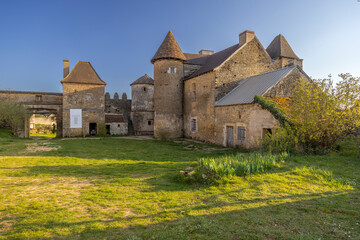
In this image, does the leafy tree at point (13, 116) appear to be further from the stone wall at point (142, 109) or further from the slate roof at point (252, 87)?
the slate roof at point (252, 87)

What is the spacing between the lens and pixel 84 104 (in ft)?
81.4

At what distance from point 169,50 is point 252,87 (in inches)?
357

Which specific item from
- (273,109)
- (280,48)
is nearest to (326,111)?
(273,109)

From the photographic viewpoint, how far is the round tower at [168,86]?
21188mm

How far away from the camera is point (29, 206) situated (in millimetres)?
4879

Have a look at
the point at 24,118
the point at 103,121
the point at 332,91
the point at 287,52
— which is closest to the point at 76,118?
the point at 103,121

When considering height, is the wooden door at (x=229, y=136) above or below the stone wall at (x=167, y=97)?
below

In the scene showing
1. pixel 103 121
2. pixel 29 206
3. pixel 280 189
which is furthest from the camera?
pixel 103 121

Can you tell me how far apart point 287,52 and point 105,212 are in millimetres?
27135

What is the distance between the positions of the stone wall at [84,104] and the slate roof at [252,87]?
46.9 feet

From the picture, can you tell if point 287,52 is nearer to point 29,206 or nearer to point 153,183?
point 153,183

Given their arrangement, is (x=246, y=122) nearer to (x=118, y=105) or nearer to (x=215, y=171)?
(x=215, y=171)

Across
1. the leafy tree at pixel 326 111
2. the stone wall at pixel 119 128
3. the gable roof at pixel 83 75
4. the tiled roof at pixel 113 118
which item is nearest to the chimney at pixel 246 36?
the leafy tree at pixel 326 111

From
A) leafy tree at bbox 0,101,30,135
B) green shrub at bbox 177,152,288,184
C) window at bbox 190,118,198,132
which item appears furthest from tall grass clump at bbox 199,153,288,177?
leafy tree at bbox 0,101,30,135
